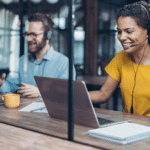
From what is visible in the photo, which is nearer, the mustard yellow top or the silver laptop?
the silver laptop

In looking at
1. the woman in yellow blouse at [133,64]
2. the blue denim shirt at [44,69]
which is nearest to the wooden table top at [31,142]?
the woman in yellow blouse at [133,64]

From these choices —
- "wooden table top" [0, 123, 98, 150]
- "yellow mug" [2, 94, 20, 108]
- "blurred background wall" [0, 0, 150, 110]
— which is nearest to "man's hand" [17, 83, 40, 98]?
"yellow mug" [2, 94, 20, 108]

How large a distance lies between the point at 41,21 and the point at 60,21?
4.55m

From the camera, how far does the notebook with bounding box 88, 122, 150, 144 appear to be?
89cm

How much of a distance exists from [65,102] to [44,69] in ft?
4.39

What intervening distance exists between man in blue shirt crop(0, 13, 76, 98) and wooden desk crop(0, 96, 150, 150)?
2.85 ft

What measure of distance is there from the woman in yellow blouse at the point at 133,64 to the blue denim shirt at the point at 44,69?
1.92 feet

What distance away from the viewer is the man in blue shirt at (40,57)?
7.91 ft

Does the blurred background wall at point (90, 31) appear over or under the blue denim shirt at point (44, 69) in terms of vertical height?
over

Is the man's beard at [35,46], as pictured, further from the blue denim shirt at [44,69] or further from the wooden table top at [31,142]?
the wooden table top at [31,142]

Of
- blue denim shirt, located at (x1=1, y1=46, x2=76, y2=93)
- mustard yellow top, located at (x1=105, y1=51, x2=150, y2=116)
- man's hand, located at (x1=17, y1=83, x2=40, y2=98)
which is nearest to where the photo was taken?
mustard yellow top, located at (x1=105, y1=51, x2=150, y2=116)

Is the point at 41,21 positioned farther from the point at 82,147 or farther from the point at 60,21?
the point at 60,21

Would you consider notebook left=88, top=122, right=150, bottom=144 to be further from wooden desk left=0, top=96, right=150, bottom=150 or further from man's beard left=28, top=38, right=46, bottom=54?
man's beard left=28, top=38, right=46, bottom=54

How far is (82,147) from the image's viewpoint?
861 millimetres
